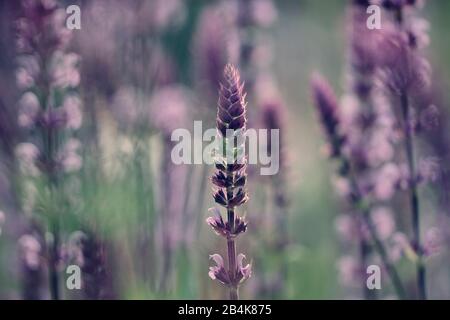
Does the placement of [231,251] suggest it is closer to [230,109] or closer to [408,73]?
[230,109]

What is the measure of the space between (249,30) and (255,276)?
1385 mm

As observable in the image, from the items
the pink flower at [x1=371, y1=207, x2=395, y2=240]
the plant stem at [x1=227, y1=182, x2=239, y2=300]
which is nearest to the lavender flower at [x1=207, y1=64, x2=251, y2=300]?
the plant stem at [x1=227, y1=182, x2=239, y2=300]

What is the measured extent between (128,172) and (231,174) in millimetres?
1369

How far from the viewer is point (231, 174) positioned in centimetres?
185

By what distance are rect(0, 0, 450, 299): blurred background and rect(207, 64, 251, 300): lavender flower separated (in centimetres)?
58

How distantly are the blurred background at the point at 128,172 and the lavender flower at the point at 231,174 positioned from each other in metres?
0.58

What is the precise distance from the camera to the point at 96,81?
122 inches

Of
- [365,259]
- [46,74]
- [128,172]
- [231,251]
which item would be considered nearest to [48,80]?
[46,74]

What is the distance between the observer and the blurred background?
2.47 meters

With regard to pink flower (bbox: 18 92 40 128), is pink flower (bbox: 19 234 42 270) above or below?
below

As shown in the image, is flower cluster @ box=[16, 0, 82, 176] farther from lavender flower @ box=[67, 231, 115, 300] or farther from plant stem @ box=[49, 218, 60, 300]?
lavender flower @ box=[67, 231, 115, 300]

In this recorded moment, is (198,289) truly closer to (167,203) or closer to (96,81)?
(167,203)

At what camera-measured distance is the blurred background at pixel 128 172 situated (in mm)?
2469
